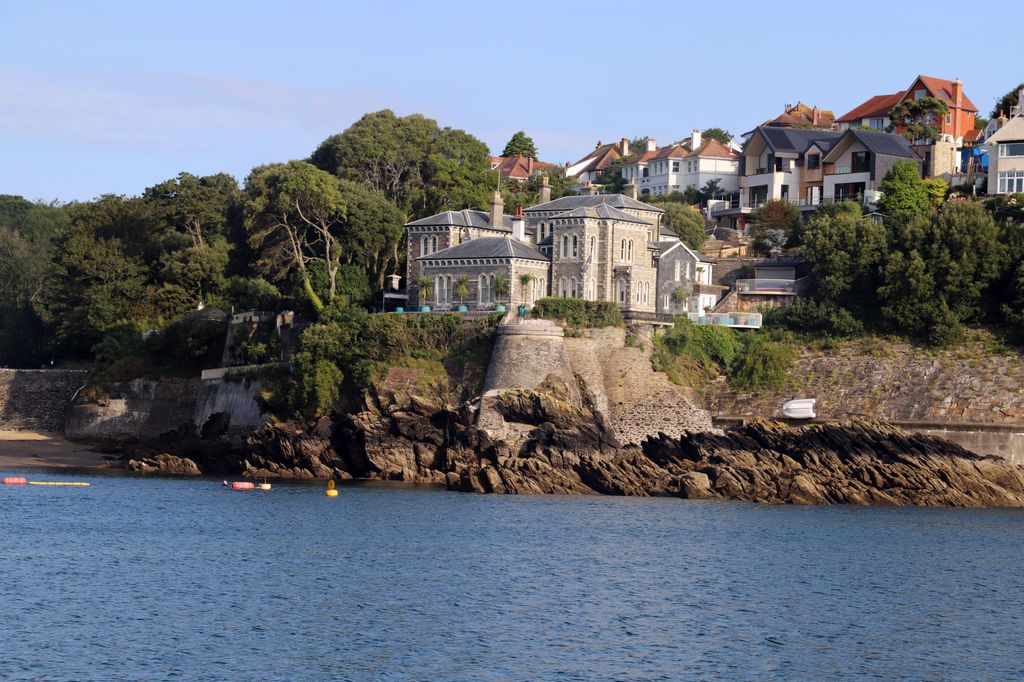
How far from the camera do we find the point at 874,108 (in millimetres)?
101938

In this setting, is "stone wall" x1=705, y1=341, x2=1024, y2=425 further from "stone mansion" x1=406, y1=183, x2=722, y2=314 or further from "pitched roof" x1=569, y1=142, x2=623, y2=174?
"pitched roof" x1=569, y1=142, x2=623, y2=174

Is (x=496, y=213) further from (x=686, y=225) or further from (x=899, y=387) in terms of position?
(x=899, y=387)

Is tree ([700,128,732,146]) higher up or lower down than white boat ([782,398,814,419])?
higher up

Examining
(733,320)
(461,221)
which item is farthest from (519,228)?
(733,320)

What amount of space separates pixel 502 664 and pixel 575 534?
1648 cm

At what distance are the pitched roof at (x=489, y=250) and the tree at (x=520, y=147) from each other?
2022 inches

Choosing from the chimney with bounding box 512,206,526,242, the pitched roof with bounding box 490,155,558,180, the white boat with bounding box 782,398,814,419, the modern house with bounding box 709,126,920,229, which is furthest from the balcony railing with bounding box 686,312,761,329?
the pitched roof with bounding box 490,155,558,180

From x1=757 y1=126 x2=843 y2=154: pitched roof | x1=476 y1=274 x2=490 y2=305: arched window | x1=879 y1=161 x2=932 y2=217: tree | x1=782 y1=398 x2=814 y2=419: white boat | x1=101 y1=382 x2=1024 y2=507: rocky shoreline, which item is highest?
x1=757 y1=126 x2=843 y2=154: pitched roof

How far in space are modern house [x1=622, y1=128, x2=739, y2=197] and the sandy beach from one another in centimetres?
4351

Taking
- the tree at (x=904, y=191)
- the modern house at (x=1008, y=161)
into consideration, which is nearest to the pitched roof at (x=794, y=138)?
the tree at (x=904, y=191)

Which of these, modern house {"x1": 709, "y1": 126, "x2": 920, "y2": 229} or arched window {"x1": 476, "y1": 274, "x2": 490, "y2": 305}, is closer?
arched window {"x1": 476, "y1": 274, "x2": 490, "y2": 305}

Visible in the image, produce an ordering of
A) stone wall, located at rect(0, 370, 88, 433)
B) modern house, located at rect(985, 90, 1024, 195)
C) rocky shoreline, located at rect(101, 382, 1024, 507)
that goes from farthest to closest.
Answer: stone wall, located at rect(0, 370, 88, 433)
modern house, located at rect(985, 90, 1024, 195)
rocky shoreline, located at rect(101, 382, 1024, 507)

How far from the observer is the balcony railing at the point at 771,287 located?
70.8 m

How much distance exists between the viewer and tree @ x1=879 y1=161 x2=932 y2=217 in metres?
78.4
